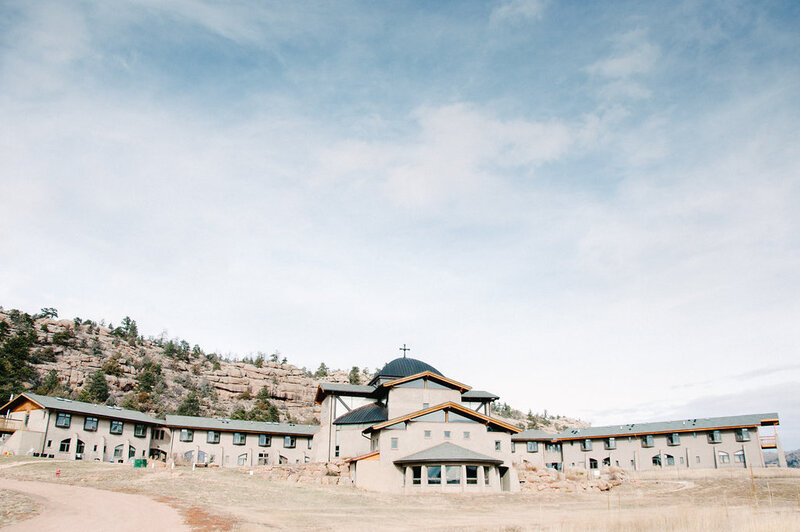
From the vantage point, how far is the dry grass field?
23594 millimetres

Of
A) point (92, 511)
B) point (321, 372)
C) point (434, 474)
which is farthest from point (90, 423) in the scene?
point (321, 372)

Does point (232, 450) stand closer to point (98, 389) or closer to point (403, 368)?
point (403, 368)

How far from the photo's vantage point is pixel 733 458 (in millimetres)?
56750

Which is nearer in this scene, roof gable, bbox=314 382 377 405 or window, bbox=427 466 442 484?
window, bbox=427 466 442 484

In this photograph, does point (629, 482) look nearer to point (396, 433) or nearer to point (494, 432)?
point (494, 432)

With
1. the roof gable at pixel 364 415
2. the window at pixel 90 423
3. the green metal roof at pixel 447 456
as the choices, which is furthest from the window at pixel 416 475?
the window at pixel 90 423

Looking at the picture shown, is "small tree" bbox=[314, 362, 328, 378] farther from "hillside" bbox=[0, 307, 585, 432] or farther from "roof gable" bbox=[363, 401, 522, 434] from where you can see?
"roof gable" bbox=[363, 401, 522, 434]

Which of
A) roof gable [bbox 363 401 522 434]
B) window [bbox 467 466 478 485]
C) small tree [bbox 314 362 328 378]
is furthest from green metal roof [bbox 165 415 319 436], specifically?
small tree [bbox 314 362 328 378]

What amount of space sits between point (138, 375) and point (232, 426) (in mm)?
61366

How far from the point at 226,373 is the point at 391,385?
89.4 m

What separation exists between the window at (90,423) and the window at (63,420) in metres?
1.71

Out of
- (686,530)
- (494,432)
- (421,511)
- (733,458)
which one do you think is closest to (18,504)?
(421,511)

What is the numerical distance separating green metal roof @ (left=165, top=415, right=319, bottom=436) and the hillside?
3235 centimetres

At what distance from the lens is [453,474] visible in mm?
44094
